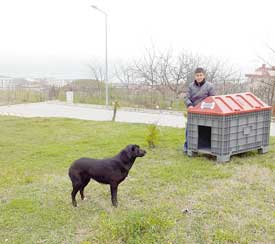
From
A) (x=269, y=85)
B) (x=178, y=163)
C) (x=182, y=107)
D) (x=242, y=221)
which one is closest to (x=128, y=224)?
(x=242, y=221)

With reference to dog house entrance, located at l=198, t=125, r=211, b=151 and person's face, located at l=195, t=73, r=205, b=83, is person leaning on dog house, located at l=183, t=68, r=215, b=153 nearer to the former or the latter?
person's face, located at l=195, t=73, r=205, b=83

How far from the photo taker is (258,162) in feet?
19.5

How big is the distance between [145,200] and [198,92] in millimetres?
2631

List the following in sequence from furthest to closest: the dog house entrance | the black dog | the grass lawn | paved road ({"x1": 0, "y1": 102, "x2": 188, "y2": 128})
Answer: paved road ({"x1": 0, "y1": 102, "x2": 188, "y2": 128}), the dog house entrance, the black dog, the grass lawn

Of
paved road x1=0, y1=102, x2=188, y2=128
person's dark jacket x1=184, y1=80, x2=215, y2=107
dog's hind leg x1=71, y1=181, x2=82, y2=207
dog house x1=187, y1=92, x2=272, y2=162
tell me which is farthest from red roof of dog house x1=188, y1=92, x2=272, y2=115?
paved road x1=0, y1=102, x2=188, y2=128

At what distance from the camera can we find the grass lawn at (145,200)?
324cm

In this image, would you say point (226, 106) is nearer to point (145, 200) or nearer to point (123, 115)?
point (145, 200)

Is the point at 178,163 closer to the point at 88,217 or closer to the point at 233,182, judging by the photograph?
the point at 233,182

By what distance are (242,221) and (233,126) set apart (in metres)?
2.52

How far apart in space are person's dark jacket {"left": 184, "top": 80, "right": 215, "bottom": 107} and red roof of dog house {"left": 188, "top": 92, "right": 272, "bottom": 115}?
0.15m

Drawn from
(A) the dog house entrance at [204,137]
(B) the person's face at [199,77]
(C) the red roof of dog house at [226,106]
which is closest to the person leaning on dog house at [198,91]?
(B) the person's face at [199,77]

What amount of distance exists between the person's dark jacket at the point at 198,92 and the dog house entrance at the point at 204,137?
53cm

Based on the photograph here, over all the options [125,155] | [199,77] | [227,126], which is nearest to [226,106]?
[227,126]

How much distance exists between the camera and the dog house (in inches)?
227
